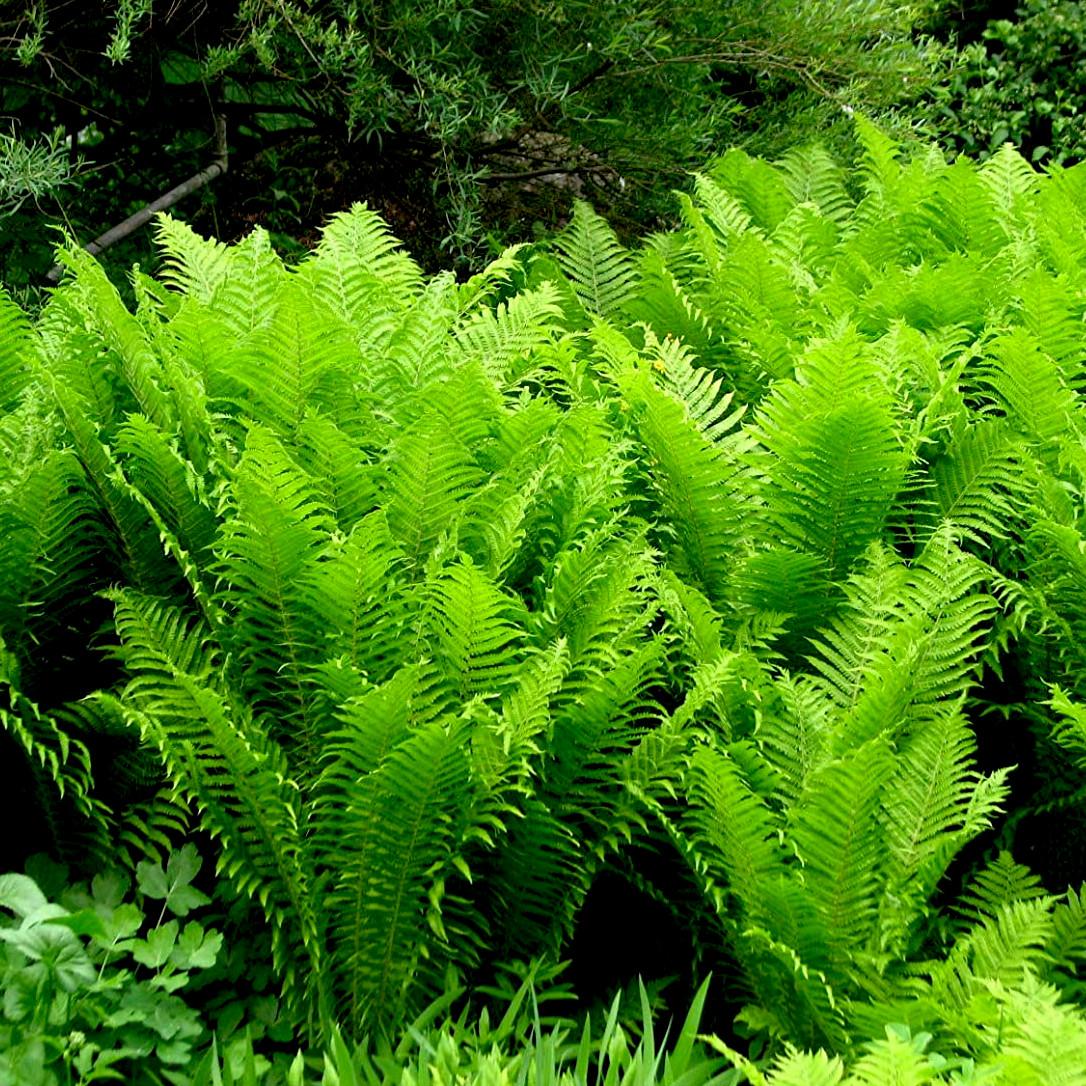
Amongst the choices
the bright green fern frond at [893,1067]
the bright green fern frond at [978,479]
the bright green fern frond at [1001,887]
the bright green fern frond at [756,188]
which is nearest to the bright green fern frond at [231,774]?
the bright green fern frond at [893,1067]

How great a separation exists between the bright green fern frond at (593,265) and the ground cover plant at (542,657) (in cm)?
112

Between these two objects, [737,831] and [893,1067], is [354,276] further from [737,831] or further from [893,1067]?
[893,1067]

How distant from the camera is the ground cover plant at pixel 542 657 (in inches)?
86.0

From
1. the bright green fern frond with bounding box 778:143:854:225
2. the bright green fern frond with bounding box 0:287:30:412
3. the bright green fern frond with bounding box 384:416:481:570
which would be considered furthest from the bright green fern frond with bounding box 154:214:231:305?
the bright green fern frond with bounding box 778:143:854:225

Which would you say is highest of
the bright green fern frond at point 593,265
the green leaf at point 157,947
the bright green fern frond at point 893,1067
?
the bright green fern frond at point 593,265

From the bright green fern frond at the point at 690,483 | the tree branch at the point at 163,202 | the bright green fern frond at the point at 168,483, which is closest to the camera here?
the bright green fern frond at the point at 168,483

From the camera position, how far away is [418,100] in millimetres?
4230

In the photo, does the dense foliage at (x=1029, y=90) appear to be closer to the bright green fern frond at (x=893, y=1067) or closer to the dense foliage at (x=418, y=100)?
the dense foliage at (x=418, y=100)

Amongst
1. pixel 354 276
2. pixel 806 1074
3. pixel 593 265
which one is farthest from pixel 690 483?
pixel 593 265

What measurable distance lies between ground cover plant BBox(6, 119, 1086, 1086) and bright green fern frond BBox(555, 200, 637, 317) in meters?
1.12

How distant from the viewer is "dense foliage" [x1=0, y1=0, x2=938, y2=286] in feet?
14.1

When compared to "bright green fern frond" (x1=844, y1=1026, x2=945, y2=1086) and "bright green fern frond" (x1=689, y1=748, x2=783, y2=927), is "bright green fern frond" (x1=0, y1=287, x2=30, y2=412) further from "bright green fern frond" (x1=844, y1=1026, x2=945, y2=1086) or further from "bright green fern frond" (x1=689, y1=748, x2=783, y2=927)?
"bright green fern frond" (x1=844, y1=1026, x2=945, y2=1086)

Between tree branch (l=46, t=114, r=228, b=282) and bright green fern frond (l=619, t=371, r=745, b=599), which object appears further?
tree branch (l=46, t=114, r=228, b=282)

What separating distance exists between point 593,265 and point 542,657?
2223 millimetres
